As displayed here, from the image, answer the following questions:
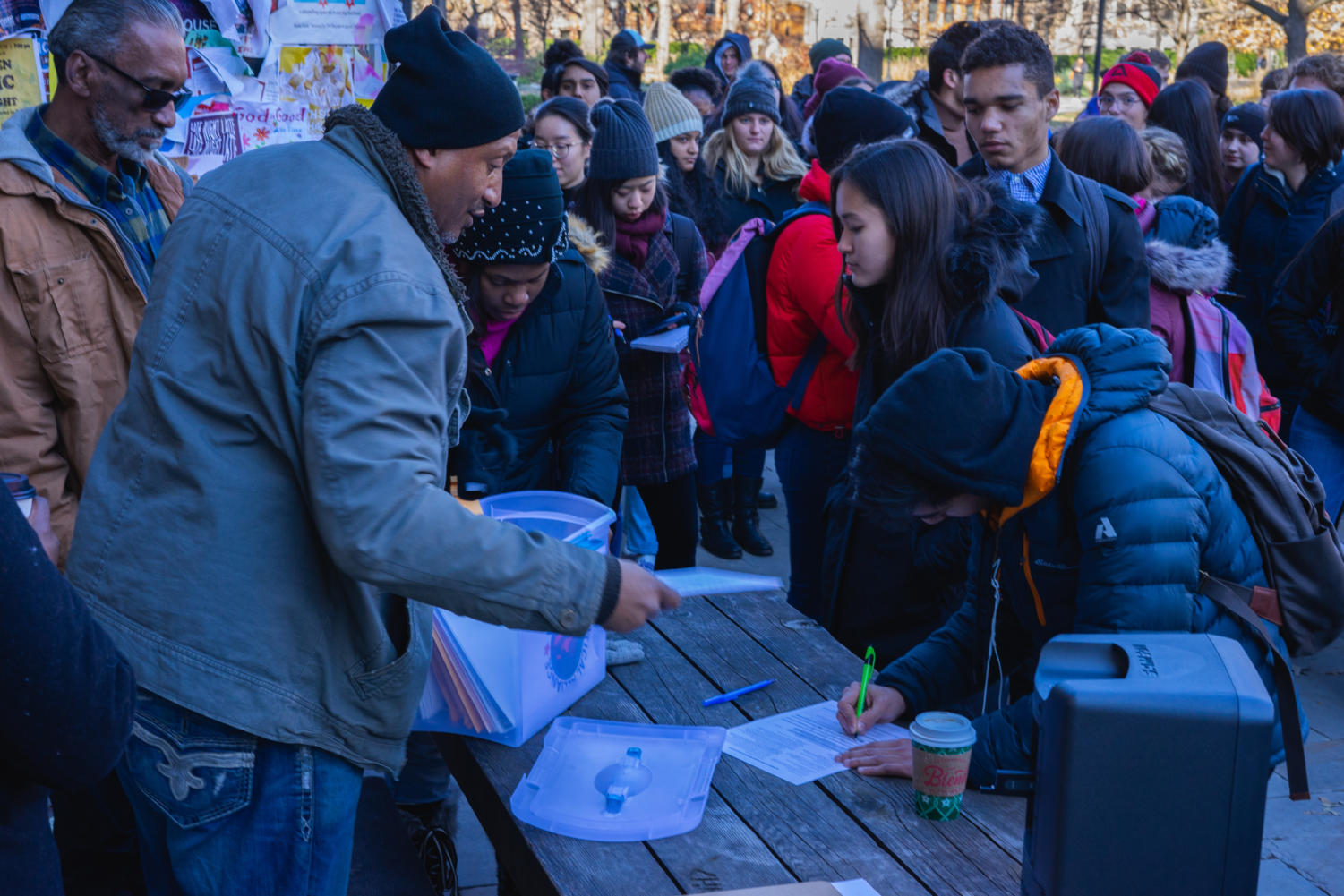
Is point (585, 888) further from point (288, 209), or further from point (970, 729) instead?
point (288, 209)

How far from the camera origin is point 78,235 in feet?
8.14

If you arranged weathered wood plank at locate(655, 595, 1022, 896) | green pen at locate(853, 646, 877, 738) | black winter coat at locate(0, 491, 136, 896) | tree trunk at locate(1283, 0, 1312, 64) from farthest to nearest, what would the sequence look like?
1. tree trunk at locate(1283, 0, 1312, 64)
2. green pen at locate(853, 646, 877, 738)
3. weathered wood plank at locate(655, 595, 1022, 896)
4. black winter coat at locate(0, 491, 136, 896)

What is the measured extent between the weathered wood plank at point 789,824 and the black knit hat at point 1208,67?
276 inches

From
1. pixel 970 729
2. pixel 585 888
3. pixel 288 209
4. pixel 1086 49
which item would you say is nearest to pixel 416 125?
pixel 288 209

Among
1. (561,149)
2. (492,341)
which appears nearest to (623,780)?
(492,341)

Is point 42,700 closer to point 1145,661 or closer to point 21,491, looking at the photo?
point 21,491

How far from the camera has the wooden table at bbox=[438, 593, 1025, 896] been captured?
1.63m

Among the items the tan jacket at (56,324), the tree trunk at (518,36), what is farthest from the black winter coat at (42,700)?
the tree trunk at (518,36)

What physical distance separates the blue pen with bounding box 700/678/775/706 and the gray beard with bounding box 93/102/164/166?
1.79 metres

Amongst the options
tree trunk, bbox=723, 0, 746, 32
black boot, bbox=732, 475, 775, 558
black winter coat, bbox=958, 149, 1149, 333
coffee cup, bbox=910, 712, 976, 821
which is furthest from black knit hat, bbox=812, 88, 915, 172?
tree trunk, bbox=723, 0, 746, 32

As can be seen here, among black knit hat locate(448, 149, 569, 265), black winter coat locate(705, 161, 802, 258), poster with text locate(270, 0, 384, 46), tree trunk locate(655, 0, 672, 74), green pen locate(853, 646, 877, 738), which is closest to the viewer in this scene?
green pen locate(853, 646, 877, 738)

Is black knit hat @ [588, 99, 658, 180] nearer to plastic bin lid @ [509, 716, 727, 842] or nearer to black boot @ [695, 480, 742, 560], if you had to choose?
black boot @ [695, 480, 742, 560]

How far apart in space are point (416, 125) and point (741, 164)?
4.09m

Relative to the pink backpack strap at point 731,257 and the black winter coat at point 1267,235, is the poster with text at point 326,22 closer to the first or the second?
the pink backpack strap at point 731,257
